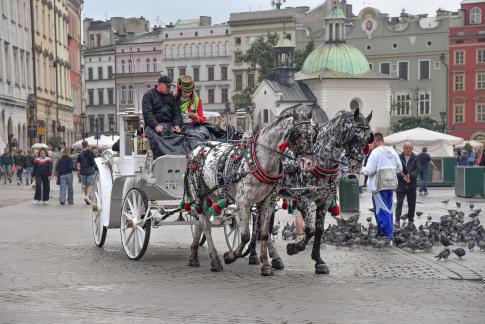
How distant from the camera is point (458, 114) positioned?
98.8m

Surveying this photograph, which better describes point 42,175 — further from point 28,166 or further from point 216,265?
point 216,265

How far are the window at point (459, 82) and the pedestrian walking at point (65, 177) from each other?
7675 centimetres

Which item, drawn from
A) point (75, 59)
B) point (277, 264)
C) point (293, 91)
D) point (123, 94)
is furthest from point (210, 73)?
point (277, 264)

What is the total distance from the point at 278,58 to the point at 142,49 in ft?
109

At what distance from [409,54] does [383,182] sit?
3534 inches

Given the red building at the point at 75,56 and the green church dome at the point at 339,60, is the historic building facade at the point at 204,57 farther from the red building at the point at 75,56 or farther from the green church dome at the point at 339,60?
the red building at the point at 75,56

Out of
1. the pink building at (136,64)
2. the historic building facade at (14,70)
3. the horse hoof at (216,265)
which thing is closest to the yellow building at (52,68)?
the historic building facade at (14,70)

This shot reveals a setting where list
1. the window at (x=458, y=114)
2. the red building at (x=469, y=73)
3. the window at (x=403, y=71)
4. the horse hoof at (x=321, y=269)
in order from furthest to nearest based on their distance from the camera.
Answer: the window at (x=403, y=71)
the window at (x=458, y=114)
the red building at (x=469, y=73)
the horse hoof at (x=321, y=269)

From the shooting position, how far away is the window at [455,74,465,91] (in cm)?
9881

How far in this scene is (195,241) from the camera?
1226 cm

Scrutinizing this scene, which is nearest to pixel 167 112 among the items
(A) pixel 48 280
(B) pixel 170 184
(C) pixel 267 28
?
(B) pixel 170 184

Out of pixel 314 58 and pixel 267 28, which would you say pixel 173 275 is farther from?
pixel 267 28

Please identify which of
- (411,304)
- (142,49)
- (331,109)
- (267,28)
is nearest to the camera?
(411,304)

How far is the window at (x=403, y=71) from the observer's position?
339 feet
